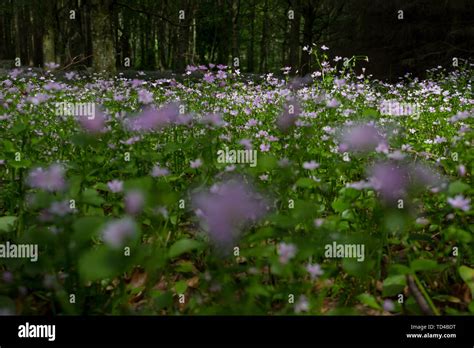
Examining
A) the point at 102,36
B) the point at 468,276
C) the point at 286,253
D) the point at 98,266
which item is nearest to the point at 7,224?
the point at 98,266

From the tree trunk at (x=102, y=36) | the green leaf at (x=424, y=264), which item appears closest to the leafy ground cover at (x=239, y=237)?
the green leaf at (x=424, y=264)

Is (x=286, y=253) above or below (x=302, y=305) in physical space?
above

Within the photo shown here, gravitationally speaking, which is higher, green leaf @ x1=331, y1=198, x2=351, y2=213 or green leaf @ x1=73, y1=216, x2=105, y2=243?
green leaf @ x1=73, y1=216, x2=105, y2=243

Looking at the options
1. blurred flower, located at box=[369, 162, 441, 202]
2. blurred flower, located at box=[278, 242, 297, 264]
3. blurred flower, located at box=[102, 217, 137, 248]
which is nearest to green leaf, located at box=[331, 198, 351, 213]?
blurred flower, located at box=[369, 162, 441, 202]

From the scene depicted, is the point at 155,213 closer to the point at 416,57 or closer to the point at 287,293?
the point at 287,293

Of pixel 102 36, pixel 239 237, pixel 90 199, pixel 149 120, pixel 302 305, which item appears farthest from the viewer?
pixel 102 36

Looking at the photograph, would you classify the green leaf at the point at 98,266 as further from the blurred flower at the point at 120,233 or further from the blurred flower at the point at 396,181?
the blurred flower at the point at 396,181

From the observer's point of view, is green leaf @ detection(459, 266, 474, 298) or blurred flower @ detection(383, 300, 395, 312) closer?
blurred flower @ detection(383, 300, 395, 312)

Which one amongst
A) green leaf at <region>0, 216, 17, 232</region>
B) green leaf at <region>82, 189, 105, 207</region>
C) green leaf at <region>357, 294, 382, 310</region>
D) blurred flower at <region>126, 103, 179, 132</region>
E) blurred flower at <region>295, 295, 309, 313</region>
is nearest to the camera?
blurred flower at <region>295, 295, 309, 313</region>

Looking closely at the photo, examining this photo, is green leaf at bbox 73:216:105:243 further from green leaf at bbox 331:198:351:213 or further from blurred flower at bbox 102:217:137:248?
green leaf at bbox 331:198:351:213

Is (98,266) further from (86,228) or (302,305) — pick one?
(302,305)

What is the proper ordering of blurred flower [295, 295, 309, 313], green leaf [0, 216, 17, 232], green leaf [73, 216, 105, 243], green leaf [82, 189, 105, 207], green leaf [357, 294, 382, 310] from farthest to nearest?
green leaf [0, 216, 17, 232] → green leaf [82, 189, 105, 207] → green leaf [357, 294, 382, 310] → blurred flower [295, 295, 309, 313] → green leaf [73, 216, 105, 243]

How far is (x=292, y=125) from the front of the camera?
3.44 metres

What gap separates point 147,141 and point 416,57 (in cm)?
1044
